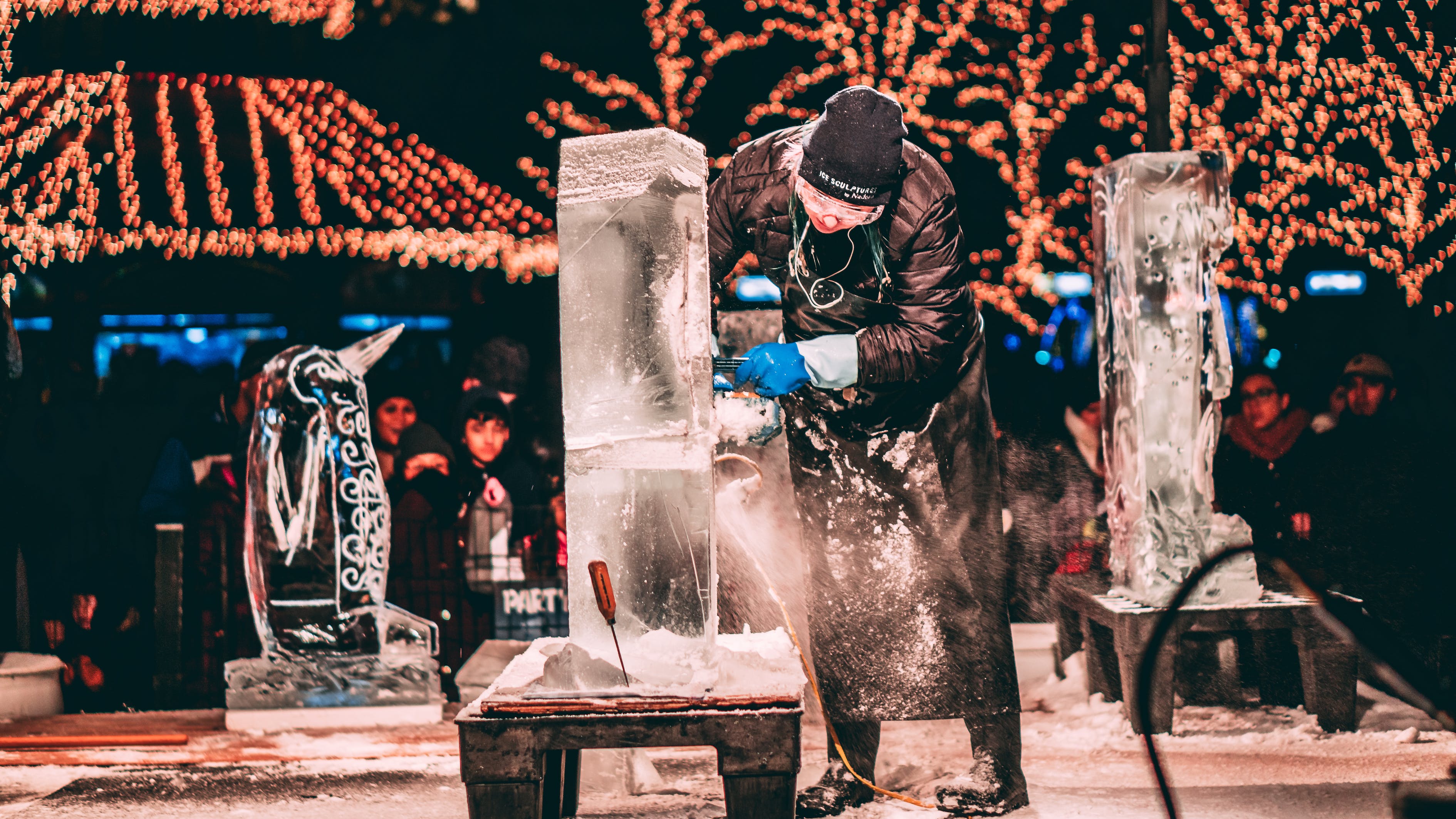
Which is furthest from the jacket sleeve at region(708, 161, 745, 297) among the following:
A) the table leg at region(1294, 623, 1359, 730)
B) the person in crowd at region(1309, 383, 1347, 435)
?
the person in crowd at region(1309, 383, 1347, 435)

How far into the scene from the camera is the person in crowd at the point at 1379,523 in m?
4.84

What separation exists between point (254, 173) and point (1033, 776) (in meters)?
6.04

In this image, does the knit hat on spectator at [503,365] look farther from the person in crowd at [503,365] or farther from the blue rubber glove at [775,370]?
the blue rubber glove at [775,370]

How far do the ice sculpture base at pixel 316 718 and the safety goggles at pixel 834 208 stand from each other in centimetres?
320

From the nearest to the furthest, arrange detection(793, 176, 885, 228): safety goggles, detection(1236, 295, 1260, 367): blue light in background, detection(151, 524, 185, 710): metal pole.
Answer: detection(793, 176, 885, 228): safety goggles → detection(151, 524, 185, 710): metal pole → detection(1236, 295, 1260, 367): blue light in background

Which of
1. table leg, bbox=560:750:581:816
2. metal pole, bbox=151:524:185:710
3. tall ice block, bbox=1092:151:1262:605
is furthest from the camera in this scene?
metal pole, bbox=151:524:185:710

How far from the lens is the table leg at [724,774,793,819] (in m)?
2.47

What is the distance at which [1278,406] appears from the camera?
19.4 ft

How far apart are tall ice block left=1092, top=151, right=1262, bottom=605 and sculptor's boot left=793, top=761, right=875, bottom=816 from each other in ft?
5.78

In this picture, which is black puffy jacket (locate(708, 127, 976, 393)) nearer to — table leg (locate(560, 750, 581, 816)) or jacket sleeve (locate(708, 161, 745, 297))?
jacket sleeve (locate(708, 161, 745, 297))

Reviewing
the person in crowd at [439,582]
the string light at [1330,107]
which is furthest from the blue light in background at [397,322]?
the string light at [1330,107]

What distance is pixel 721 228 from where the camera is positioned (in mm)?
3580

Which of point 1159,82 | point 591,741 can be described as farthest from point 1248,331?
point 591,741

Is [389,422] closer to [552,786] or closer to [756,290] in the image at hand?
[756,290]
